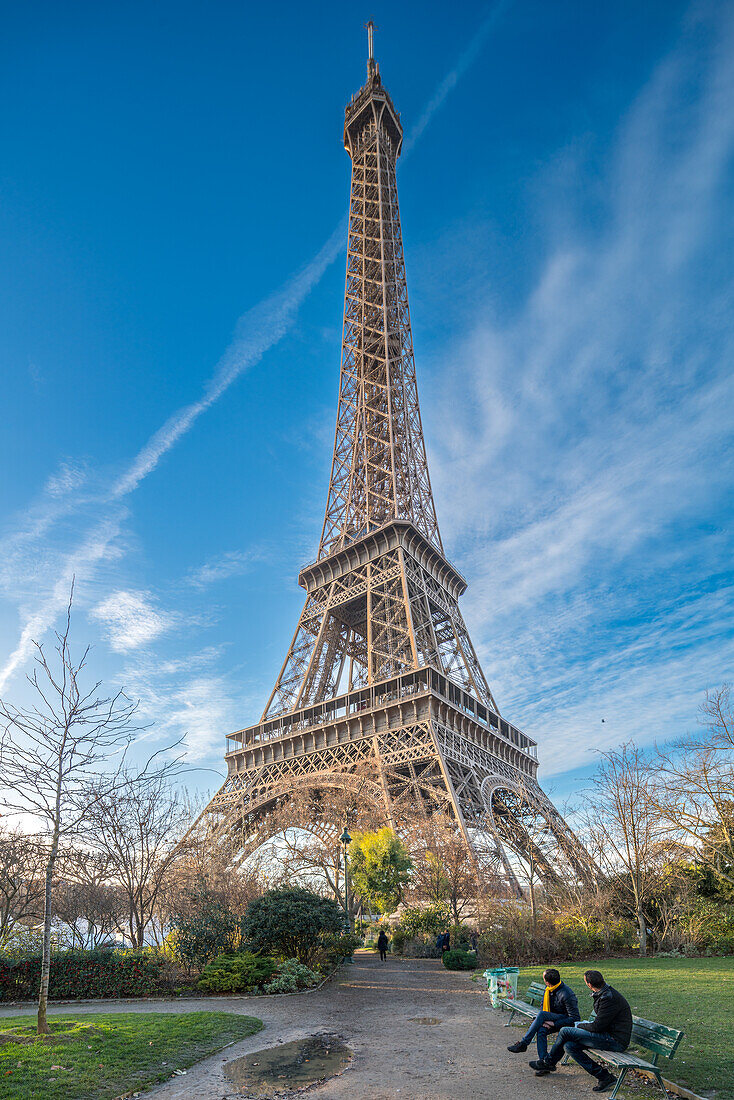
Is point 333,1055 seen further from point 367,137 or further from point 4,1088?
point 367,137

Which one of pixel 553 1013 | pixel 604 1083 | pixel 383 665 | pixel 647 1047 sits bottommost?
pixel 604 1083

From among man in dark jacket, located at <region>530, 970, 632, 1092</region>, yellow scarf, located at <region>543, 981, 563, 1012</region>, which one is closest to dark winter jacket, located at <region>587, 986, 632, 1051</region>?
man in dark jacket, located at <region>530, 970, 632, 1092</region>

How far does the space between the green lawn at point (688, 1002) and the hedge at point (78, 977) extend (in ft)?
30.7

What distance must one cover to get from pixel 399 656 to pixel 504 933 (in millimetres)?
17621

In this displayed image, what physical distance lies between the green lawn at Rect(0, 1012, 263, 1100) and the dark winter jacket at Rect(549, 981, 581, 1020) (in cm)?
496

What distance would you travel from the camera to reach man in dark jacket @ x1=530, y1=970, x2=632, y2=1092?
6.96m

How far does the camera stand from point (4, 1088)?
22.6 ft

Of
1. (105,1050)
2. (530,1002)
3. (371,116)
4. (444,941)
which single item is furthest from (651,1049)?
(371,116)

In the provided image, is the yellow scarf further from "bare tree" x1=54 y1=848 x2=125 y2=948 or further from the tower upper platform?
the tower upper platform

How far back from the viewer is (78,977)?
15.5 metres

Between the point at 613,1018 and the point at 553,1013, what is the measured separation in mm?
1200

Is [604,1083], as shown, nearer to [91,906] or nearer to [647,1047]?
[647,1047]

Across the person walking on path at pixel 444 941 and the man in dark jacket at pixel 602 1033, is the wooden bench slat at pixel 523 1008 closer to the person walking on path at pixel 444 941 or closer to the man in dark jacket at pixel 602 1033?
the man in dark jacket at pixel 602 1033

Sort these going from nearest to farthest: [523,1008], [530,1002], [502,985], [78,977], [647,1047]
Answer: [647,1047] < [523,1008] < [530,1002] < [502,985] < [78,977]
